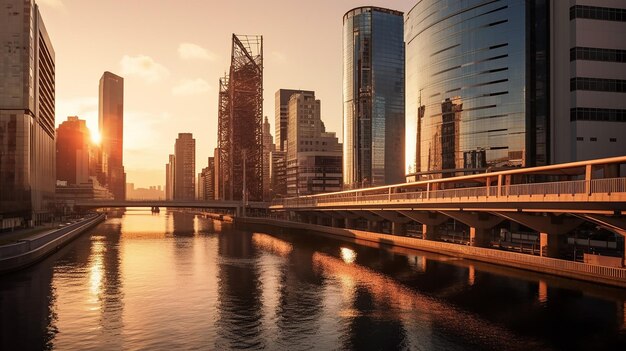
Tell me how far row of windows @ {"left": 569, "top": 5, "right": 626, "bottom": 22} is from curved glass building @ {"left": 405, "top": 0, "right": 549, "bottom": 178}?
16737 mm

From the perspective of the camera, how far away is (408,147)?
173375 millimetres

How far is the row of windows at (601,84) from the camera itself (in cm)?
9288

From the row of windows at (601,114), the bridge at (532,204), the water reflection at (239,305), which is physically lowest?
the water reflection at (239,305)

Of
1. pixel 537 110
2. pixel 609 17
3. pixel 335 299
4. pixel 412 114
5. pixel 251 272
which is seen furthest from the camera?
pixel 412 114

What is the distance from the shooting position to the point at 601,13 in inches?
3666

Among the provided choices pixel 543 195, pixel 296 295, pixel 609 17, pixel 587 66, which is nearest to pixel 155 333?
pixel 296 295

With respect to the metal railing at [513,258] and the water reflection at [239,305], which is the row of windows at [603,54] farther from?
the water reflection at [239,305]

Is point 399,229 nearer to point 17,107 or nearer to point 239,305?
point 239,305

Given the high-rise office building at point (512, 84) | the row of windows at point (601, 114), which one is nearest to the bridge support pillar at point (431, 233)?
the high-rise office building at point (512, 84)

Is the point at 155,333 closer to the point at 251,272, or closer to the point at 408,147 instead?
the point at 251,272

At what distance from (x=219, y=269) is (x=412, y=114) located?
117870mm

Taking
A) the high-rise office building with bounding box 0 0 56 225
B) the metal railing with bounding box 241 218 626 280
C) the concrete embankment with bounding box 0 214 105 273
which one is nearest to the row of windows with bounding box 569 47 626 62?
the metal railing with bounding box 241 218 626 280

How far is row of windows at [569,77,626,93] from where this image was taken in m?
92.9

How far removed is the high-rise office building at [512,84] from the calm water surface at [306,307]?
5175 centimetres
